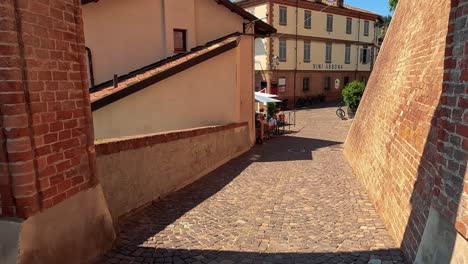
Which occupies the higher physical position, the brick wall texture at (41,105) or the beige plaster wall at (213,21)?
the beige plaster wall at (213,21)

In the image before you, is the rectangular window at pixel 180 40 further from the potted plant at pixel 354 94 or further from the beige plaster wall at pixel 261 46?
the beige plaster wall at pixel 261 46

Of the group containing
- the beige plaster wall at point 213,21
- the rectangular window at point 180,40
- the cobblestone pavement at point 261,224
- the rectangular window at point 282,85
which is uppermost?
the beige plaster wall at point 213,21

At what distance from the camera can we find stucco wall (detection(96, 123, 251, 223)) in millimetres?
4582

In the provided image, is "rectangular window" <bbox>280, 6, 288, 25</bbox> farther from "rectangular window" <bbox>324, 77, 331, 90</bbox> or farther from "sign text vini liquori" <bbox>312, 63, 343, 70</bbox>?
"rectangular window" <bbox>324, 77, 331, 90</bbox>

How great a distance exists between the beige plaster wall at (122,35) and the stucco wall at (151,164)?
15.0 feet

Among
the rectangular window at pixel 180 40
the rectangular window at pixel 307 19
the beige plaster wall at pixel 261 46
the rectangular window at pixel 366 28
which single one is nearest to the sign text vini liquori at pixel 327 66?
the rectangular window at pixel 307 19

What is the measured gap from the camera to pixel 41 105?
290 cm

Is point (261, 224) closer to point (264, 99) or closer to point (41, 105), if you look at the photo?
point (41, 105)

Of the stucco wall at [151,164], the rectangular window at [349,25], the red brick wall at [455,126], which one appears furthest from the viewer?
the rectangular window at [349,25]

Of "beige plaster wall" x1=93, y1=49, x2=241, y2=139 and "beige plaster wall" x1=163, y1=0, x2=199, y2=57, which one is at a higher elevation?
"beige plaster wall" x1=163, y1=0, x2=199, y2=57

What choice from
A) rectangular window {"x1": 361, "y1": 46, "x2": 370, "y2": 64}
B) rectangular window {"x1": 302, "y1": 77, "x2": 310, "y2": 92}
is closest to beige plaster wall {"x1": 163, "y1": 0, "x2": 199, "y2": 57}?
rectangular window {"x1": 302, "y1": 77, "x2": 310, "y2": 92}

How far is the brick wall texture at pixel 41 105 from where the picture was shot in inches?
104

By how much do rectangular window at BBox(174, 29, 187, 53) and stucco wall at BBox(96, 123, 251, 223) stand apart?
4600 mm

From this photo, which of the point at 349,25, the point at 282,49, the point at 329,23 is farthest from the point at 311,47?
the point at 349,25
